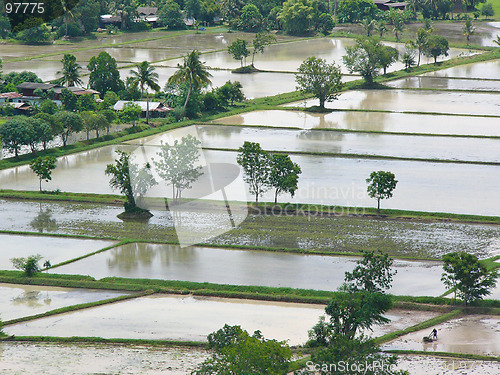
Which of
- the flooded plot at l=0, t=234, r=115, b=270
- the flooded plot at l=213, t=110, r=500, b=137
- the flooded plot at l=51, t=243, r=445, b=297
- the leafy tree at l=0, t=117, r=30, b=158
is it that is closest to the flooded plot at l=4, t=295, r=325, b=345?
the flooded plot at l=51, t=243, r=445, b=297

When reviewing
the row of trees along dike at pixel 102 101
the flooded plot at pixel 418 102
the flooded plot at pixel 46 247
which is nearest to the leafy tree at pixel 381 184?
the flooded plot at pixel 46 247

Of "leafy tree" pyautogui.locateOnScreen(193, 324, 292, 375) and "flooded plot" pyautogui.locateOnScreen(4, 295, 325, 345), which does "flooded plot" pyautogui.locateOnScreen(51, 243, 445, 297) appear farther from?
"leafy tree" pyautogui.locateOnScreen(193, 324, 292, 375)

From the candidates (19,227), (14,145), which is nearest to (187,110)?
(14,145)

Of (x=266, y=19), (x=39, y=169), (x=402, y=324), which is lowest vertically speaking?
(x=402, y=324)

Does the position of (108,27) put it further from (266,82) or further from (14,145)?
(14,145)

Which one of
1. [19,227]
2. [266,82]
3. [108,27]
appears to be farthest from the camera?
[108,27]

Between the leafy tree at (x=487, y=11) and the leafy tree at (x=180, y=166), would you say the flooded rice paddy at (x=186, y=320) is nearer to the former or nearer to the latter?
the leafy tree at (x=180, y=166)

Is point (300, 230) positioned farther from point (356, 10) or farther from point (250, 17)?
point (356, 10)
